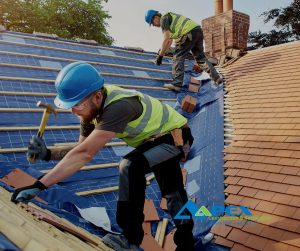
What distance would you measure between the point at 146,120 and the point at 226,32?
7.02 meters

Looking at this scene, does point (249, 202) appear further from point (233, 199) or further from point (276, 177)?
point (276, 177)

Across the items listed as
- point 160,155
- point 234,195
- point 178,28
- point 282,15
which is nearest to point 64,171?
point 160,155

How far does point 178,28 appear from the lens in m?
5.93

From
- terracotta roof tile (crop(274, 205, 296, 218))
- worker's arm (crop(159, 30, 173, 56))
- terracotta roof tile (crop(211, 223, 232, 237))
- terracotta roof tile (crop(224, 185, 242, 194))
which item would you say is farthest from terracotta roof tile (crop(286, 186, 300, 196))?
worker's arm (crop(159, 30, 173, 56))

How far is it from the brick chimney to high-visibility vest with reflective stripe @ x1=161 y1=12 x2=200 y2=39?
2605 mm

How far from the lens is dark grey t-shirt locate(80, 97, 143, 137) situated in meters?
1.93

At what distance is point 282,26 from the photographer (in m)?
18.2

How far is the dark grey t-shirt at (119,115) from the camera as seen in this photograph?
6.32ft

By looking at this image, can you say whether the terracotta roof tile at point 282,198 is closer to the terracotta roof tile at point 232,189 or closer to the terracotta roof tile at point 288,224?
the terracotta roof tile at point 288,224

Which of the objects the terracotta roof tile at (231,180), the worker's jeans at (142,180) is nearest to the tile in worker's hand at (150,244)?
the worker's jeans at (142,180)

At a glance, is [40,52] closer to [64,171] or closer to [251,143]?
[251,143]

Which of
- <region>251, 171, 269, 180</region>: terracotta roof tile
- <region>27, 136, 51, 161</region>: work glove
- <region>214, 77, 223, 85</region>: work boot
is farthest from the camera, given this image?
<region>214, 77, 223, 85</region>: work boot

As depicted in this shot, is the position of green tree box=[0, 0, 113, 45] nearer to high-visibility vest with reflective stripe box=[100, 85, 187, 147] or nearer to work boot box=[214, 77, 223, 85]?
work boot box=[214, 77, 223, 85]

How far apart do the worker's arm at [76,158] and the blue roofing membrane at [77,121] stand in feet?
→ 2.69
